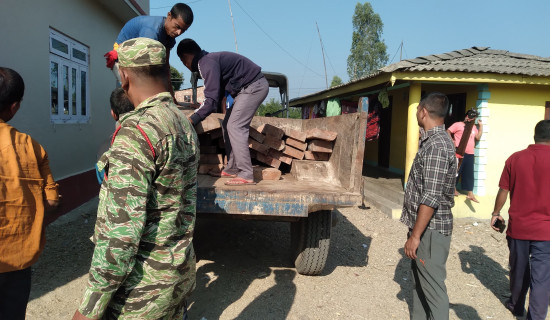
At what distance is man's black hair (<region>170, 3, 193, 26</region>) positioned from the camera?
344 centimetres

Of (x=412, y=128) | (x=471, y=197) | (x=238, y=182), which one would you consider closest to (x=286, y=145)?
(x=238, y=182)

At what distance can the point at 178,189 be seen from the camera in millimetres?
1440

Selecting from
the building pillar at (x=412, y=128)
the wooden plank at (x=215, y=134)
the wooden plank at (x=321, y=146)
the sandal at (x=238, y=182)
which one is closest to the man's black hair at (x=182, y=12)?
the wooden plank at (x=215, y=134)

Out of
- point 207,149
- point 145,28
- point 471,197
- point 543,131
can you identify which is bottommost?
point 471,197

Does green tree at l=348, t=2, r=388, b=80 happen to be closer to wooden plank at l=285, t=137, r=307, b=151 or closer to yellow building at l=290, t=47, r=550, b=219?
yellow building at l=290, t=47, r=550, b=219

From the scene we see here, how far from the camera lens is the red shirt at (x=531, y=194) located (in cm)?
306

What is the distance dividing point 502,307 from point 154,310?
11.9ft

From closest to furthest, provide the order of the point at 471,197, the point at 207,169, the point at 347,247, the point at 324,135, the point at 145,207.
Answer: the point at 145,207
the point at 207,169
the point at 324,135
the point at 347,247
the point at 471,197

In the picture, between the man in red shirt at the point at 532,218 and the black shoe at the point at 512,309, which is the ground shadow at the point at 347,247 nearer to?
the black shoe at the point at 512,309

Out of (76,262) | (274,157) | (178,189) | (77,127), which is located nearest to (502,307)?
(274,157)

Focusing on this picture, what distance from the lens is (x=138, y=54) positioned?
1.42 metres

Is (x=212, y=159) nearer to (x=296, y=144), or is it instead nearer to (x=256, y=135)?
(x=256, y=135)

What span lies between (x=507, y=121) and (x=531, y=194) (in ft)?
18.2

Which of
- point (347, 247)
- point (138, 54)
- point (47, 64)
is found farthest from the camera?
point (47, 64)
